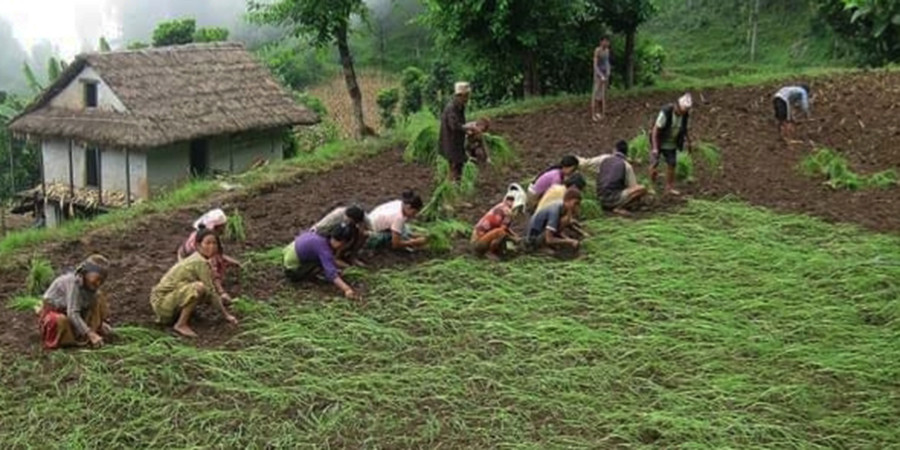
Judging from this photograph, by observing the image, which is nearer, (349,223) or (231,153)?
(349,223)

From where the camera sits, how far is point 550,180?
9.24 metres

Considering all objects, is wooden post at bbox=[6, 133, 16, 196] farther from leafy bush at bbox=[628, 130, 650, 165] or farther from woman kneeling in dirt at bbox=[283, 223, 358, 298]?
woman kneeling in dirt at bbox=[283, 223, 358, 298]

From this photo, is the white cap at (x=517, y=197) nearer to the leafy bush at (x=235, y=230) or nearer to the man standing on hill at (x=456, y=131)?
the man standing on hill at (x=456, y=131)

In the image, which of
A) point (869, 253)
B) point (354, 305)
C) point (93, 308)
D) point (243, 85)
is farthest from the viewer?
point (243, 85)

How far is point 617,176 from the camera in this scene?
9.79m

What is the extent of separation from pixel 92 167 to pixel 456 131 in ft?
40.9

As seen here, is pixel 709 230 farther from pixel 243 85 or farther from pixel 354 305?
pixel 243 85

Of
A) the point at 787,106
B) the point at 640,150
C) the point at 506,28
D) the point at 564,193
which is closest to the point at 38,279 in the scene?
the point at 564,193

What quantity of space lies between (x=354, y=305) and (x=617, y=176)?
3.48 metres

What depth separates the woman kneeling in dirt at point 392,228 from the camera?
8.43 meters

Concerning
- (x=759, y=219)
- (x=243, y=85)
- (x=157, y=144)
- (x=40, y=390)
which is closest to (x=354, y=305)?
(x=40, y=390)

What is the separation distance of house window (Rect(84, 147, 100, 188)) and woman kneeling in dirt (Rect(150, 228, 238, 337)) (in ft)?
46.7

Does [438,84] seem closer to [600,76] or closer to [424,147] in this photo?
[600,76]

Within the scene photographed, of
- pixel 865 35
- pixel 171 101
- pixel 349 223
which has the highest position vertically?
pixel 865 35
